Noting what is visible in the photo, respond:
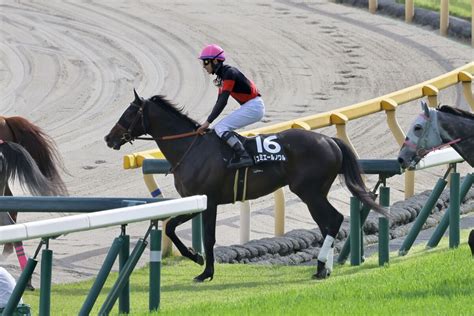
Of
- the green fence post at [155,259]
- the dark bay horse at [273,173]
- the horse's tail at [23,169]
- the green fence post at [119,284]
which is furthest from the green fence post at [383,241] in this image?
the green fence post at [119,284]

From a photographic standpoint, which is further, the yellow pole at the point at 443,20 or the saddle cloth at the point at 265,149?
the yellow pole at the point at 443,20

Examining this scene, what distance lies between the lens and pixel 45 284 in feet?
28.9

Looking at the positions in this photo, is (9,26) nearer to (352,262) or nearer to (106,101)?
(106,101)

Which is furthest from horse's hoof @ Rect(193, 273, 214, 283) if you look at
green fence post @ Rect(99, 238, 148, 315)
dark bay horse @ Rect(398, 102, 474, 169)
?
green fence post @ Rect(99, 238, 148, 315)

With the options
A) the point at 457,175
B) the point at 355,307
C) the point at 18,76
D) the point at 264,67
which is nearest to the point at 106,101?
the point at 18,76

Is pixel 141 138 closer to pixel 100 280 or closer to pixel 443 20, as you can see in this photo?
pixel 100 280

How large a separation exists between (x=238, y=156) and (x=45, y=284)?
4.03m

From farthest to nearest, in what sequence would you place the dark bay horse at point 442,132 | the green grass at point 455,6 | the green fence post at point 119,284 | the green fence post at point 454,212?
the green grass at point 455,6
the green fence post at point 454,212
the dark bay horse at point 442,132
the green fence post at point 119,284

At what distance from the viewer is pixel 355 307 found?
29.0ft

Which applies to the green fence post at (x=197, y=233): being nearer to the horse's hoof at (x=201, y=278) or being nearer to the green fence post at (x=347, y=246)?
the horse's hoof at (x=201, y=278)

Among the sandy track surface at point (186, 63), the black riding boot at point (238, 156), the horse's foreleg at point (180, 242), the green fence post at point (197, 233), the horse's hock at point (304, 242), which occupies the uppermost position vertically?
the black riding boot at point (238, 156)

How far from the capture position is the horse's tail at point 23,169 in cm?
1263

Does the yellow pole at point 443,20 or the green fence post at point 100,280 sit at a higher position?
the green fence post at point 100,280

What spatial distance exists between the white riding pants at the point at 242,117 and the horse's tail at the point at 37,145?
145 centimetres
